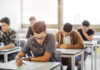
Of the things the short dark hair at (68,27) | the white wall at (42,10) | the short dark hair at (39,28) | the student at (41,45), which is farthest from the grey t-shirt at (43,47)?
the white wall at (42,10)

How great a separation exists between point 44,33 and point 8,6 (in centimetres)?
505

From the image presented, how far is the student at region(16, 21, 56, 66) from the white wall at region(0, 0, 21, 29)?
4.71 metres

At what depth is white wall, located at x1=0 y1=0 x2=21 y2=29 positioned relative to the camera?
287 inches

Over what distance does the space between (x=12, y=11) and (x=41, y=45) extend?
503cm

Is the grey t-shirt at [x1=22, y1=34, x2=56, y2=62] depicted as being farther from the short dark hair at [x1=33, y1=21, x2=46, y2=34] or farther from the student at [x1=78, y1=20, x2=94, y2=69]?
the student at [x1=78, y1=20, x2=94, y2=69]

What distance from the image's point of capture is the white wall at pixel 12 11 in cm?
730

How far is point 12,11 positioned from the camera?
7543 mm

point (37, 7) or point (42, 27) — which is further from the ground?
point (37, 7)

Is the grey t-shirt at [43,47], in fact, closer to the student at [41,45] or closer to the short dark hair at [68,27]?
the student at [41,45]

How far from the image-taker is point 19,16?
7848 millimetres

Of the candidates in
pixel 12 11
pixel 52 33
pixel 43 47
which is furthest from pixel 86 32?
pixel 12 11

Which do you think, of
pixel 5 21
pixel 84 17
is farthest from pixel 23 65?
pixel 84 17

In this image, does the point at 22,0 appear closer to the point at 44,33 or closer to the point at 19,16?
the point at 19,16

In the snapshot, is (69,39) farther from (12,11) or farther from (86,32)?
(12,11)
